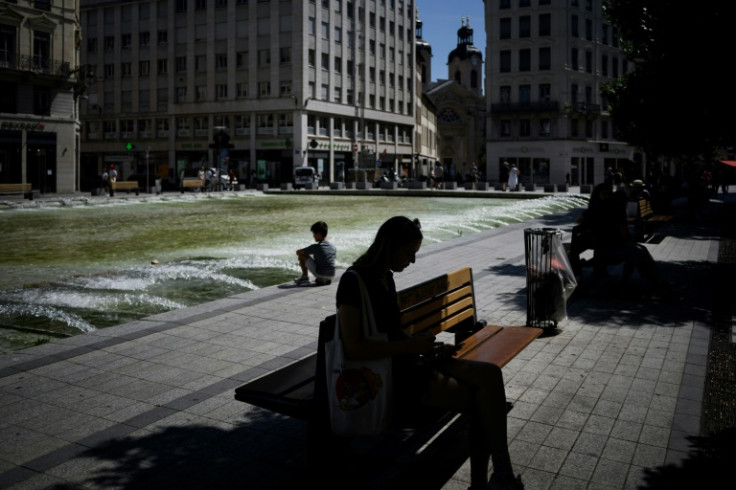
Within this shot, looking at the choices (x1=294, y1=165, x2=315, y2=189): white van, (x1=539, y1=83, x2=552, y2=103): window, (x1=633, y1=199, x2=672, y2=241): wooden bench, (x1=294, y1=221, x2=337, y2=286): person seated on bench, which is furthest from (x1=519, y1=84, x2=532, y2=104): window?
(x1=294, y1=221, x2=337, y2=286): person seated on bench

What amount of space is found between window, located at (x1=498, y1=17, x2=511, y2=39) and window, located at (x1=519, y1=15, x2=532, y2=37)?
1.15 m

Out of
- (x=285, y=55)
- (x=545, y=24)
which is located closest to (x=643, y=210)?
(x=285, y=55)

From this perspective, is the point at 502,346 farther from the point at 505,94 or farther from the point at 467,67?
the point at 467,67

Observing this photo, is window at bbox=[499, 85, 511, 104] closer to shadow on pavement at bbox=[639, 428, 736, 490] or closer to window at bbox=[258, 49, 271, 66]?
window at bbox=[258, 49, 271, 66]

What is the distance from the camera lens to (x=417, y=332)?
14.0ft

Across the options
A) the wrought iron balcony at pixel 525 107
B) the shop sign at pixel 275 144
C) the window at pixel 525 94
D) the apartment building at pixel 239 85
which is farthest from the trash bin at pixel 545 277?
the window at pixel 525 94

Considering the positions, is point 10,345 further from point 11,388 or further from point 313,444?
point 313,444

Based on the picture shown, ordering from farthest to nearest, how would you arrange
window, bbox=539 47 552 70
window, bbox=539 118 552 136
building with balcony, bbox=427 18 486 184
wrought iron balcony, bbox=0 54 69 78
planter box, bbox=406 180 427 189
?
building with balcony, bbox=427 18 486 184
window, bbox=539 118 552 136
window, bbox=539 47 552 70
planter box, bbox=406 180 427 189
wrought iron balcony, bbox=0 54 69 78

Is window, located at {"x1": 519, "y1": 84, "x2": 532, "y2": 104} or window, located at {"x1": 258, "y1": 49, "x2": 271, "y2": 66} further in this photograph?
window, located at {"x1": 519, "y1": 84, "x2": 532, "y2": 104}

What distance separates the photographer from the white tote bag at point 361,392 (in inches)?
127

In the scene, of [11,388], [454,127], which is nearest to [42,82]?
[11,388]

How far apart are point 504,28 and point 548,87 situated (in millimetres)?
A: 7274

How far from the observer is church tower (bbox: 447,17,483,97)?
392 feet

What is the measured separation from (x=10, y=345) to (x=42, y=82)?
132ft
